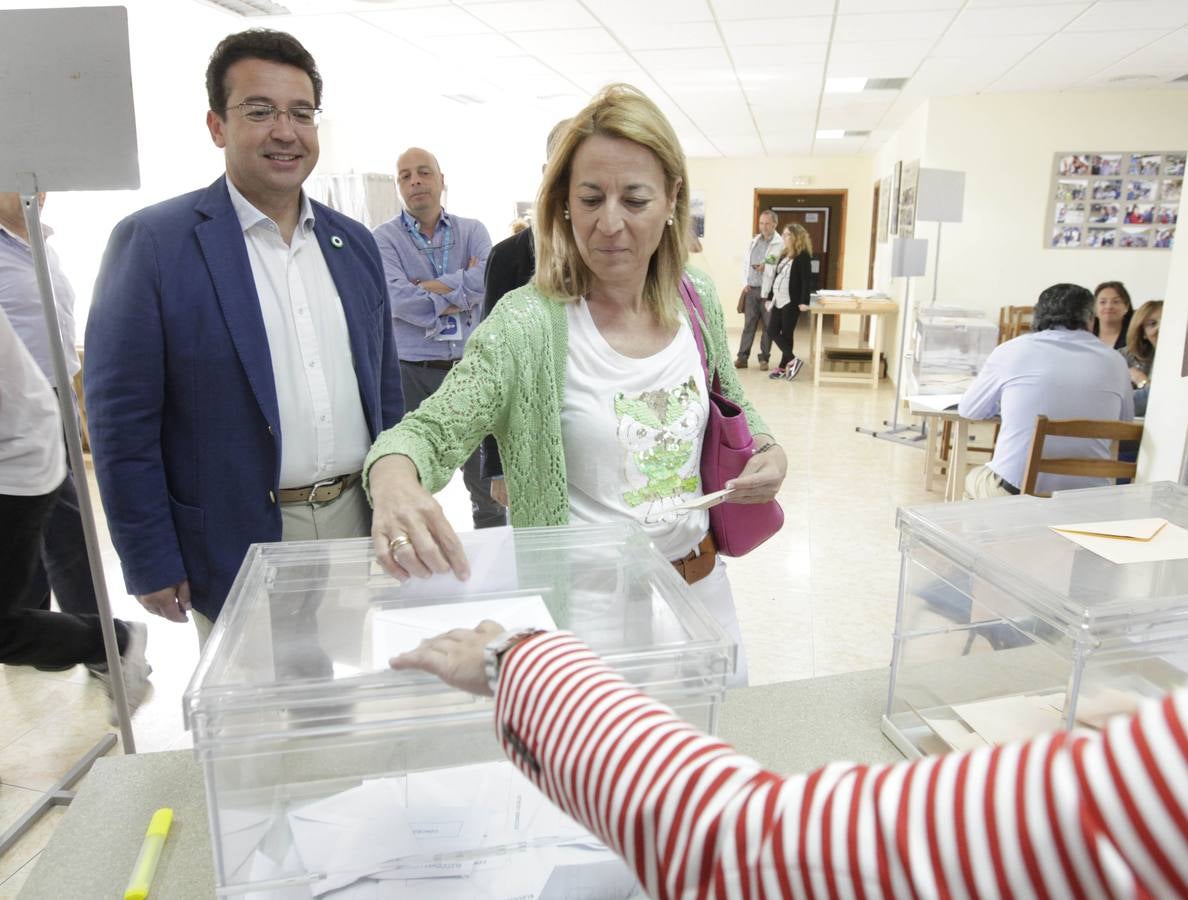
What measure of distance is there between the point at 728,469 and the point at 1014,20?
4.74 meters

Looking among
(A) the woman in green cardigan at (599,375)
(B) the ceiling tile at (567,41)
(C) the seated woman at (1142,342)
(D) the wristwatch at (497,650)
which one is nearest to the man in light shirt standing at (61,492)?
(A) the woman in green cardigan at (599,375)

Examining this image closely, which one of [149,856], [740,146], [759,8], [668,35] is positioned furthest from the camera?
[740,146]

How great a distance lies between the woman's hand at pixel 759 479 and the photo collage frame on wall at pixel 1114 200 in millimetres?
7188

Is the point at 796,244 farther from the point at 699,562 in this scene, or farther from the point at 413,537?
the point at 413,537

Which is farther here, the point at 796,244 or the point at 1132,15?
the point at 796,244

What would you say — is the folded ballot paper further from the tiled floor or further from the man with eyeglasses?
the man with eyeglasses

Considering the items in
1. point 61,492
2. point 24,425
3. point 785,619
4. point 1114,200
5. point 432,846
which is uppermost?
point 1114,200

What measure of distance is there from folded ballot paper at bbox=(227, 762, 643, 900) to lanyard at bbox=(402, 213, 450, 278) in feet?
9.93

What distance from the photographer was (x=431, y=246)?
3578 millimetres

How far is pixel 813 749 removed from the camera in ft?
3.32

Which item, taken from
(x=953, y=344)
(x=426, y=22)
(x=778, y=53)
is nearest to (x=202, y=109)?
(x=426, y=22)

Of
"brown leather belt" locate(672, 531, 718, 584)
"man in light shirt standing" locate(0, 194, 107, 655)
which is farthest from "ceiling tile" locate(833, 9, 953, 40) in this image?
"brown leather belt" locate(672, 531, 718, 584)

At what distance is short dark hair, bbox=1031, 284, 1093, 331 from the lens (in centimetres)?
318

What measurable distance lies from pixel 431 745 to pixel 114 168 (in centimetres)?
135
